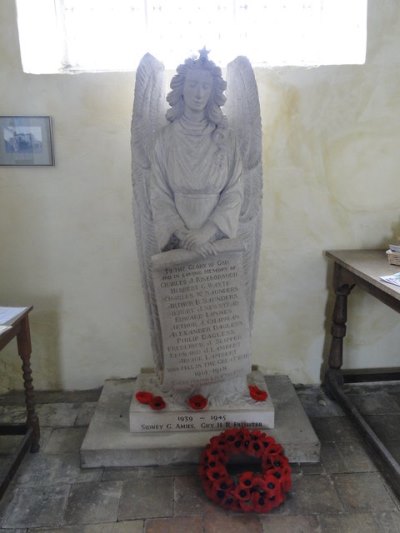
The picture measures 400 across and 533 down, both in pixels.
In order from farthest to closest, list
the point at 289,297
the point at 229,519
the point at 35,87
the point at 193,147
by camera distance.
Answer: the point at 289,297, the point at 35,87, the point at 193,147, the point at 229,519

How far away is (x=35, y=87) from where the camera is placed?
102 inches

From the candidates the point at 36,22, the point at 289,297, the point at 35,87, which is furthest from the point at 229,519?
the point at 36,22

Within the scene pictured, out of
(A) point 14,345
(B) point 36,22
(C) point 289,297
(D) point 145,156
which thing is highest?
(B) point 36,22

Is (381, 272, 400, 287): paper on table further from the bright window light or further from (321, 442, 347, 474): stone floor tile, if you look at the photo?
the bright window light

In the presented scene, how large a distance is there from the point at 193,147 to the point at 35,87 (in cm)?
113

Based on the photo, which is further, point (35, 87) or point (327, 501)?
point (35, 87)

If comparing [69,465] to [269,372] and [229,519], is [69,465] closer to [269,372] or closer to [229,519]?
[229,519]

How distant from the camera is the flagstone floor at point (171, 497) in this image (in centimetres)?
189

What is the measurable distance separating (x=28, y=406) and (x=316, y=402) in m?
1.71

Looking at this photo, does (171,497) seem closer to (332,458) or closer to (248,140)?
(332,458)

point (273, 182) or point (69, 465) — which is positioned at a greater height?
point (273, 182)

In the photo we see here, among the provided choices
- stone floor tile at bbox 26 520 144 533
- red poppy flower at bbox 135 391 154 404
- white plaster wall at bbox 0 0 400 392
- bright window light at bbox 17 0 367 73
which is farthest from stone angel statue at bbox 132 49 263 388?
stone floor tile at bbox 26 520 144 533

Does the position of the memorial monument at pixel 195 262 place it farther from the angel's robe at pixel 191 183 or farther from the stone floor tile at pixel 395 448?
the stone floor tile at pixel 395 448

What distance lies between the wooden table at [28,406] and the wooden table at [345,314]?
5.60 feet
